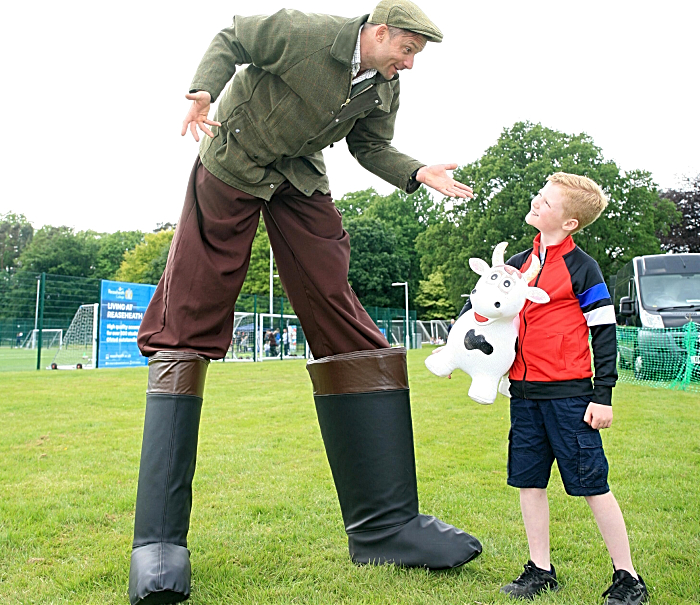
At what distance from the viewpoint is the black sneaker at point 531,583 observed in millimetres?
2289

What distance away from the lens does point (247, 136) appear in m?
2.51

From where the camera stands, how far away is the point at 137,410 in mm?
7730

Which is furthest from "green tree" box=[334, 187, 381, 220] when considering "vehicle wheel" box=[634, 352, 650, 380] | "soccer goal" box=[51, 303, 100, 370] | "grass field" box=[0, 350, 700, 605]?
"grass field" box=[0, 350, 700, 605]

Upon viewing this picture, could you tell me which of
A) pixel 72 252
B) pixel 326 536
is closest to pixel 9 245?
pixel 72 252

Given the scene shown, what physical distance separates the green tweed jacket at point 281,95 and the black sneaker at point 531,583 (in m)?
1.64

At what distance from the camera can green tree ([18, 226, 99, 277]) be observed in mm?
59688

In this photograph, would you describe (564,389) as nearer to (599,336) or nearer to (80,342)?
(599,336)

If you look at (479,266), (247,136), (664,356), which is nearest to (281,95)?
(247,136)

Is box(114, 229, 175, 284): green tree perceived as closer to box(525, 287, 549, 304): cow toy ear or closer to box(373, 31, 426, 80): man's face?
box(373, 31, 426, 80): man's face

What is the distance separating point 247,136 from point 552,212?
121 centimetres

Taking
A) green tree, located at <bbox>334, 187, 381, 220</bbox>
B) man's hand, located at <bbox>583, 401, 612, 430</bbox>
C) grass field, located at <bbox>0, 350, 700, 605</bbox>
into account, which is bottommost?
grass field, located at <bbox>0, 350, 700, 605</bbox>

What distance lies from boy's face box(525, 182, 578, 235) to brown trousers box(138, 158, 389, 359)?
0.79 metres

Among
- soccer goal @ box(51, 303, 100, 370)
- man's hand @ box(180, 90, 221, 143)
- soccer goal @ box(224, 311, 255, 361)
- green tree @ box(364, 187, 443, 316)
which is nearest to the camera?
man's hand @ box(180, 90, 221, 143)

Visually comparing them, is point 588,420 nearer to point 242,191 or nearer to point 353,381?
point 353,381
